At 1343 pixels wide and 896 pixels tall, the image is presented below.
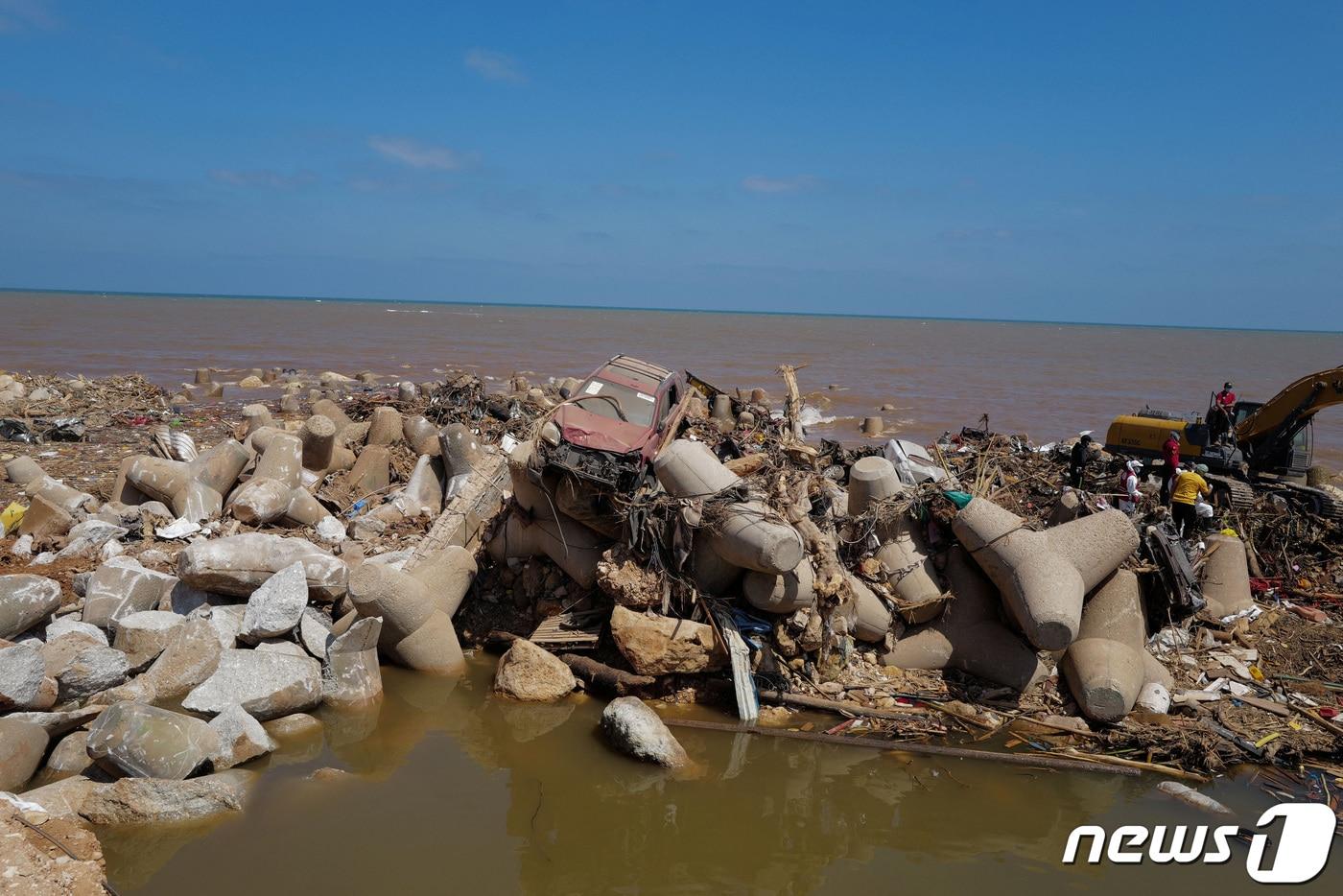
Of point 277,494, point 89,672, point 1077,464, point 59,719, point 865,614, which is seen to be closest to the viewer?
point 59,719

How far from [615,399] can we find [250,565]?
384cm

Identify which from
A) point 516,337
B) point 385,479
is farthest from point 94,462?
point 516,337

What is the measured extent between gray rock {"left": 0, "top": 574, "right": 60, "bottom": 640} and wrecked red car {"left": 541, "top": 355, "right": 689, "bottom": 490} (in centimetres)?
391

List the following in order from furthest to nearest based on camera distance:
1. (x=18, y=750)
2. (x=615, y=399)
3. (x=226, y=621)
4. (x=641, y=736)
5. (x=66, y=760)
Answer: (x=615, y=399) → (x=226, y=621) → (x=641, y=736) → (x=66, y=760) → (x=18, y=750)

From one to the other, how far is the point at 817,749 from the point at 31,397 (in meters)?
17.0

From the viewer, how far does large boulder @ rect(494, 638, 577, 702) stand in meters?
6.59

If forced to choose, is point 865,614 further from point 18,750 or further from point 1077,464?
point 1077,464

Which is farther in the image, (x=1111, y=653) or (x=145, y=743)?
(x=1111, y=653)

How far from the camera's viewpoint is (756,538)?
6.38 metres

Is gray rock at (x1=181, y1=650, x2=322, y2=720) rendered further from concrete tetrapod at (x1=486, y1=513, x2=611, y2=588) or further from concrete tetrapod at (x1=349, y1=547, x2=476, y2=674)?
concrete tetrapod at (x1=486, y1=513, x2=611, y2=588)

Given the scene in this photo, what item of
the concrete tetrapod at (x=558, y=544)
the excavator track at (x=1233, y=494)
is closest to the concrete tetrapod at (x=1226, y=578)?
the excavator track at (x=1233, y=494)

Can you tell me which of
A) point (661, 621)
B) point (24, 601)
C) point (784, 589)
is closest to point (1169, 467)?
point (784, 589)

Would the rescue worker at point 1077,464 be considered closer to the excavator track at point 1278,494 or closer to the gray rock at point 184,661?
the excavator track at point 1278,494

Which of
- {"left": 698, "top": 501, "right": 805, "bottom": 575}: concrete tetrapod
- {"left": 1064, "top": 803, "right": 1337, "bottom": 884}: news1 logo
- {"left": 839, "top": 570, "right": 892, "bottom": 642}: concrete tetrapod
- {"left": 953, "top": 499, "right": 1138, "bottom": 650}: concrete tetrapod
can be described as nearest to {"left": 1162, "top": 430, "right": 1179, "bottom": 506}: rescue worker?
{"left": 953, "top": 499, "right": 1138, "bottom": 650}: concrete tetrapod
